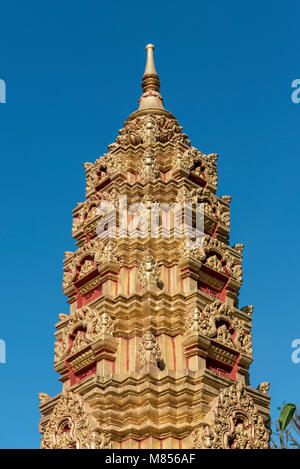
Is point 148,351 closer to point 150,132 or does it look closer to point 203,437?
point 203,437

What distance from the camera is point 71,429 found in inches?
866

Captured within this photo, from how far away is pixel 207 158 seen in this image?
29125 mm

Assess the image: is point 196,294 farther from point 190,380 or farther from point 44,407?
point 44,407

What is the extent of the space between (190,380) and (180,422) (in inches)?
42.9

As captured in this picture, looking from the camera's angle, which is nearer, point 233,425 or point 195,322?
point 233,425

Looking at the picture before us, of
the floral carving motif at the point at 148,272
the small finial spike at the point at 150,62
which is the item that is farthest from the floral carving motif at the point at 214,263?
the small finial spike at the point at 150,62

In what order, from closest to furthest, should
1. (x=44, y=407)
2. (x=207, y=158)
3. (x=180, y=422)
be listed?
(x=180, y=422), (x=44, y=407), (x=207, y=158)

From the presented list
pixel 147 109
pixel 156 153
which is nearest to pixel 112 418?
pixel 156 153

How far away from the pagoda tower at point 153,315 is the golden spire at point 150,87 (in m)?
1.26

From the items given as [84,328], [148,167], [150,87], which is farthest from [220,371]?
[150,87]

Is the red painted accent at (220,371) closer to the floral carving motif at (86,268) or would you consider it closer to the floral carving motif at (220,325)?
the floral carving motif at (220,325)

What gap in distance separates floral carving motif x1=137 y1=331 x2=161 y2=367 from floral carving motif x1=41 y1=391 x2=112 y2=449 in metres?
1.89

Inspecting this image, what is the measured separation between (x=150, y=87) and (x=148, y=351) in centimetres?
1296

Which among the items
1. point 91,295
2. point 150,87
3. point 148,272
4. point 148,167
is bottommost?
point 148,272
